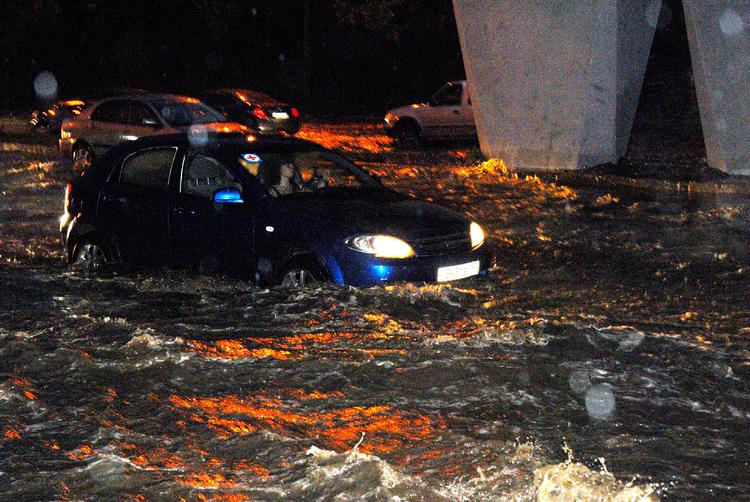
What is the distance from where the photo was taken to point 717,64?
16094 mm

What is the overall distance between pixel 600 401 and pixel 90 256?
5.25 m

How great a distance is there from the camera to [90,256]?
945 centimetres

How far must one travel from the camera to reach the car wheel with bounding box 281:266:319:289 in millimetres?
7957

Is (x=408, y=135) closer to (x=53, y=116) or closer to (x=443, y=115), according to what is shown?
(x=443, y=115)

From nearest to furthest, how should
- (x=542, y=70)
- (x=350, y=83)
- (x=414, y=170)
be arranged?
(x=542, y=70) < (x=414, y=170) < (x=350, y=83)

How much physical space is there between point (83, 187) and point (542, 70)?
1012cm

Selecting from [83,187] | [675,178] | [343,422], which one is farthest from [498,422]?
[675,178]

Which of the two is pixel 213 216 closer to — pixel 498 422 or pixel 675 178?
pixel 498 422

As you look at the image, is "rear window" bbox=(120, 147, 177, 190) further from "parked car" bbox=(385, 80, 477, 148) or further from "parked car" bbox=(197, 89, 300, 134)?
"parked car" bbox=(197, 89, 300, 134)

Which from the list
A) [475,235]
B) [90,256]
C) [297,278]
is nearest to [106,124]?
[90,256]

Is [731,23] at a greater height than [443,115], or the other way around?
[731,23]

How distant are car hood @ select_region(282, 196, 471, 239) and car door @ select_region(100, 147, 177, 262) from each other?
129 cm

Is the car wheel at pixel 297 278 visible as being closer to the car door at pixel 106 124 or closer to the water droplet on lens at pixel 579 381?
the water droplet on lens at pixel 579 381

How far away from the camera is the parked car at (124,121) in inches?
736
